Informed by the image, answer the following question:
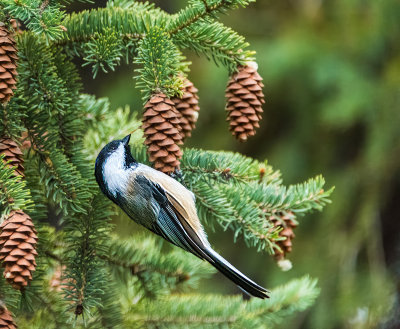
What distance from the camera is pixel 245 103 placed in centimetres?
159

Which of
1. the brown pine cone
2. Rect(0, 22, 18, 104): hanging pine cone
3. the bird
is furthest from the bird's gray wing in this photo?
Rect(0, 22, 18, 104): hanging pine cone

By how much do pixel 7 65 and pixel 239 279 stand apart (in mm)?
770

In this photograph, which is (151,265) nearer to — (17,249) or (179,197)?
(179,197)

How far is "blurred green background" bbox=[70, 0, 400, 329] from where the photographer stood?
287 centimetres

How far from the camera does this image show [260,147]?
3738 mm

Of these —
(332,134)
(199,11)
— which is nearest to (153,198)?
(199,11)

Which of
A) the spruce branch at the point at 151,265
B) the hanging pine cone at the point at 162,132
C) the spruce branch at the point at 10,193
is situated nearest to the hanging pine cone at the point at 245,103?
the hanging pine cone at the point at 162,132

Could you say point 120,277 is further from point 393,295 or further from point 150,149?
point 393,295

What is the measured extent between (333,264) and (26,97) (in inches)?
75.3

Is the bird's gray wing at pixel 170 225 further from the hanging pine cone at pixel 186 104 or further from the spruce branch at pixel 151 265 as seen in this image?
the hanging pine cone at pixel 186 104

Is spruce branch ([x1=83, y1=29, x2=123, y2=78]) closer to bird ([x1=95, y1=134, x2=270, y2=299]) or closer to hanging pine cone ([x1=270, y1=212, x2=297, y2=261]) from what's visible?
bird ([x1=95, y1=134, x2=270, y2=299])

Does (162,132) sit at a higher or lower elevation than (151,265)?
higher

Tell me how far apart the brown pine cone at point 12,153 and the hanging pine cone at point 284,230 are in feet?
2.23

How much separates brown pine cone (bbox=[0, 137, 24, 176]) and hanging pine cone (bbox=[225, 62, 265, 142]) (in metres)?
0.55
